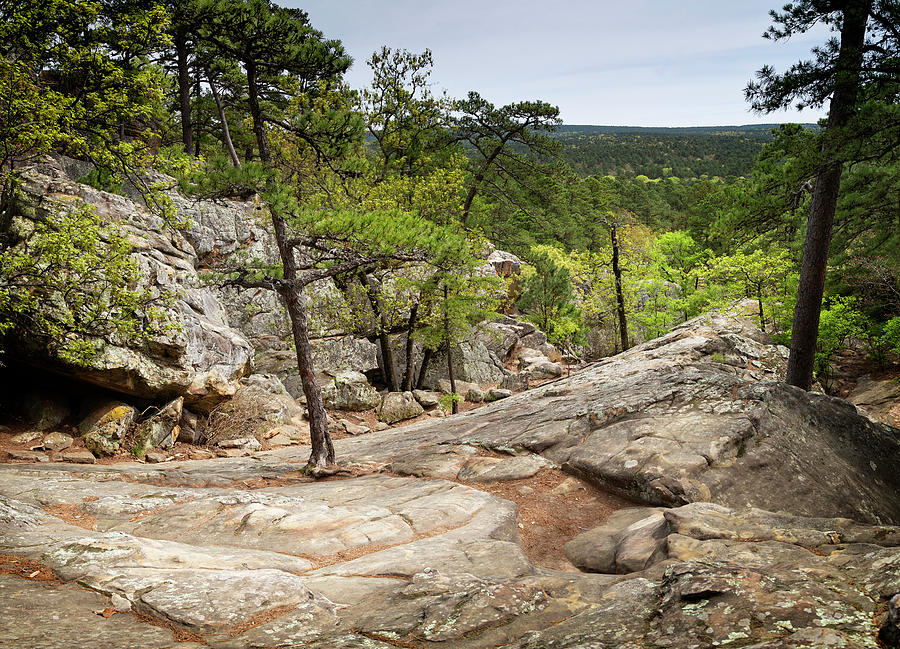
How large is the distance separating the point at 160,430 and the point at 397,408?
27.7ft

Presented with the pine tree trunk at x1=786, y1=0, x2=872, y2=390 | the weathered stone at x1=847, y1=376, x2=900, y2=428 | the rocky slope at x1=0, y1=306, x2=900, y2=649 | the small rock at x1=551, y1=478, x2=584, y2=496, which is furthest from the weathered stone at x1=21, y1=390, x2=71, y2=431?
the weathered stone at x1=847, y1=376, x2=900, y2=428

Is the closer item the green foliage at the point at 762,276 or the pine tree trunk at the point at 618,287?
the green foliage at the point at 762,276

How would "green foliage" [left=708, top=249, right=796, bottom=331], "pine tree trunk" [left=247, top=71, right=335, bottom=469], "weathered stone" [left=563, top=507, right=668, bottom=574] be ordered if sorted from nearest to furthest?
"weathered stone" [left=563, top=507, right=668, bottom=574] < "pine tree trunk" [left=247, top=71, right=335, bottom=469] < "green foliage" [left=708, top=249, right=796, bottom=331]

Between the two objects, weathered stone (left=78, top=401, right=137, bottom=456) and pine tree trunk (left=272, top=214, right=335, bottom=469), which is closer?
pine tree trunk (left=272, top=214, right=335, bottom=469)

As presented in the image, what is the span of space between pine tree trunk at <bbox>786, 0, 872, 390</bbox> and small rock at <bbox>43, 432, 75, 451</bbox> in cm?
1758

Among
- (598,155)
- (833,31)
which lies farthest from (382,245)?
(598,155)

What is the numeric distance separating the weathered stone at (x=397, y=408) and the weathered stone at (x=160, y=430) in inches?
287

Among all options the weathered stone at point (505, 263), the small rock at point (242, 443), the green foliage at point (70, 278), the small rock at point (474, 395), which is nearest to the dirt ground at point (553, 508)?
the green foliage at point (70, 278)

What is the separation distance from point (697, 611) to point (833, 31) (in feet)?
38.1

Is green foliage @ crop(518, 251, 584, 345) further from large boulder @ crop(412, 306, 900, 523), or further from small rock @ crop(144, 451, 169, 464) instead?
small rock @ crop(144, 451, 169, 464)

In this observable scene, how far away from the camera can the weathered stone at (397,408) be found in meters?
19.2

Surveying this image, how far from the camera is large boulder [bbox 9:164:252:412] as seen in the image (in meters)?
12.4

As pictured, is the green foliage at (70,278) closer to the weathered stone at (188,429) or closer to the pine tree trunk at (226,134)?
the pine tree trunk at (226,134)

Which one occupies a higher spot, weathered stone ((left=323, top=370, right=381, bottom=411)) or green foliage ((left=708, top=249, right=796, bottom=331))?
green foliage ((left=708, top=249, right=796, bottom=331))
